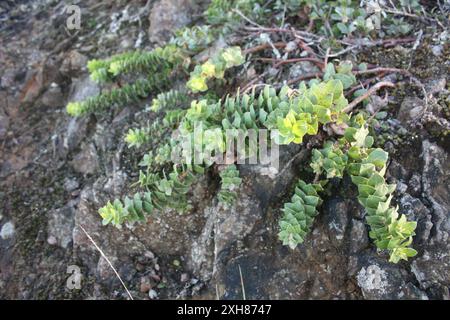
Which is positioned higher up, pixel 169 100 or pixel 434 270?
pixel 169 100

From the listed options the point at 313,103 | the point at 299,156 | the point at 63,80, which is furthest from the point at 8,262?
the point at 313,103

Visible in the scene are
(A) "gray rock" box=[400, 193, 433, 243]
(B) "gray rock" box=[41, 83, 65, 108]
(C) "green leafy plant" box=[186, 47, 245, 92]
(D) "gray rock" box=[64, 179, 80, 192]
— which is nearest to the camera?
(A) "gray rock" box=[400, 193, 433, 243]

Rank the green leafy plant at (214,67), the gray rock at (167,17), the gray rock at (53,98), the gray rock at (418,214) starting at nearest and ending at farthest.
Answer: the gray rock at (418,214), the green leafy plant at (214,67), the gray rock at (167,17), the gray rock at (53,98)

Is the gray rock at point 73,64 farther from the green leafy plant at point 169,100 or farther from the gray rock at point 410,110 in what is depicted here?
the gray rock at point 410,110

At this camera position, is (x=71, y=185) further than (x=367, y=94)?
Yes

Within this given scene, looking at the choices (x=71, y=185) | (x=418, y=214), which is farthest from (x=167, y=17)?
(x=418, y=214)

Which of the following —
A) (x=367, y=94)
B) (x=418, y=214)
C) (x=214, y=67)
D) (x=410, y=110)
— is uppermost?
(x=214, y=67)

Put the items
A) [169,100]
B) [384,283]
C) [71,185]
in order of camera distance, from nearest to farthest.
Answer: [384,283], [169,100], [71,185]

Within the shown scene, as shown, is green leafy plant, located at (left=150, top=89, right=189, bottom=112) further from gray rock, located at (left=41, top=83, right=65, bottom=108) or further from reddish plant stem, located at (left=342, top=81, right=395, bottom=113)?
gray rock, located at (left=41, top=83, right=65, bottom=108)

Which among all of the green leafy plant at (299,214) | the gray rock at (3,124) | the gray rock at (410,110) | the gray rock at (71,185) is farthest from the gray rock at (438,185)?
the gray rock at (3,124)

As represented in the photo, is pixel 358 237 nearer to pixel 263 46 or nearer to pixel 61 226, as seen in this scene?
pixel 263 46

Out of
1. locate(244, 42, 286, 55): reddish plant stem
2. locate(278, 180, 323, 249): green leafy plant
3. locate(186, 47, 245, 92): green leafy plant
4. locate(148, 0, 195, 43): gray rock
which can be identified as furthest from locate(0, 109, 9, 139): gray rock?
locate(278, 180, 323, 249): green leafy plant

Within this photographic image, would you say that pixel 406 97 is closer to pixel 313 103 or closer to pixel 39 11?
pixel 313 103
